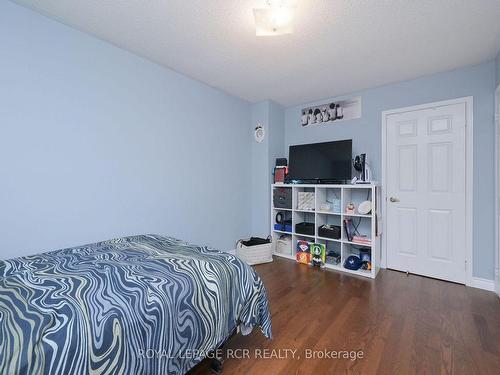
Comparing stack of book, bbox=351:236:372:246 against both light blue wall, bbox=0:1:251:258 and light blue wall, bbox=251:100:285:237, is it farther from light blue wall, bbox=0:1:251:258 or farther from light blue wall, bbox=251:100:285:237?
light blue wall, bbox=0:1:251:258

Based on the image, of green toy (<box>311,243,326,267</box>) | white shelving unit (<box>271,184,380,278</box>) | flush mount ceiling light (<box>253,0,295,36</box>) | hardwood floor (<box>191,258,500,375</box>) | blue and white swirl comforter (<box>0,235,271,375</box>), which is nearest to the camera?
blue and white swirl comforter (<box>0,235,271,375</box>)

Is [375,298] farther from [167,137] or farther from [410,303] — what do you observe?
[167,137]

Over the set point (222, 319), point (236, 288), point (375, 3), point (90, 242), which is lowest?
point (222, 319)

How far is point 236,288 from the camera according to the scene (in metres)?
1.47

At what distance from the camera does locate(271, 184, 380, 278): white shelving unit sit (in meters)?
2.82

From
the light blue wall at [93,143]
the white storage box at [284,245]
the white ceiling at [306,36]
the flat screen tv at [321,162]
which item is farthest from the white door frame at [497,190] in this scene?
the light blue wall at [93,143]

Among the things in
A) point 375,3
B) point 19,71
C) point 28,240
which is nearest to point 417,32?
point 375,3

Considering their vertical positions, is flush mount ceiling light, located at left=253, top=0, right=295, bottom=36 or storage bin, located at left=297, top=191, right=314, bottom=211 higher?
flush mount ceiling light, located at left=253, top=0, right=295, bottom=36

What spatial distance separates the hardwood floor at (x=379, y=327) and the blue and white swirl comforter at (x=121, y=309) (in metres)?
0.31

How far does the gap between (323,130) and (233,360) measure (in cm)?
309

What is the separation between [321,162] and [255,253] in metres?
1.56

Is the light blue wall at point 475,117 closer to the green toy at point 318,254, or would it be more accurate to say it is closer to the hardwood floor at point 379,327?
the hardwood floor at point 379,327

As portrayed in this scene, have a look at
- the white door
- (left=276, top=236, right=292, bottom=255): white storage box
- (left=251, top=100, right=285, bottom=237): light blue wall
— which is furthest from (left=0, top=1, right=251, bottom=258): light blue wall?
the white door

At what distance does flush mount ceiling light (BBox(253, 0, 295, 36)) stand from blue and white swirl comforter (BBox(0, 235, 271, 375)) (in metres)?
1.67
